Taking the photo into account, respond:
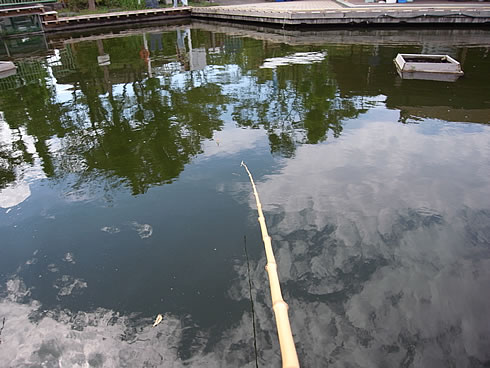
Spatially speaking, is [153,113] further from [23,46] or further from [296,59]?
[23,46]

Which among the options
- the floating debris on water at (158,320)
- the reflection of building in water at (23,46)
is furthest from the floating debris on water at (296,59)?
the reflection of building in water at (23,46)

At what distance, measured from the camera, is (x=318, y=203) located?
532 centimetres

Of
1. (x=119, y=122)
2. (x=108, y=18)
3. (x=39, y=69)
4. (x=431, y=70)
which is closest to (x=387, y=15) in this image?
(x=431, y=70)

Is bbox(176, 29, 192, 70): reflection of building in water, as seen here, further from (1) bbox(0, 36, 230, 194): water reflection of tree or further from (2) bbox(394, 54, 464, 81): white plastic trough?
(2) bbox(394, 54, 464, 81): white plastic trough

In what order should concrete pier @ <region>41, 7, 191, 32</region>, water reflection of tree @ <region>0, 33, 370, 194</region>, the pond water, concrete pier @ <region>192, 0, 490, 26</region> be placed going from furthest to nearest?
concrete pier @ <region>41, 7, 191, 32</region>
concrete pier @ <region>192, 0, 490, 26</region>
water reflection of tree @ <region>0, 33, 370, 194</region>
the pond water

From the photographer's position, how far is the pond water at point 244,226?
3.46m

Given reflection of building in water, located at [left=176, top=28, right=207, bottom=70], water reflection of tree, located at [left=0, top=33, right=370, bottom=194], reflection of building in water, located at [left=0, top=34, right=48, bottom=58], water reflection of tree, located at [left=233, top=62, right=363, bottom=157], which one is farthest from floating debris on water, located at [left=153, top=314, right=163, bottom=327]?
reflection of building in water, located at [left=0, top=34, right=48, bottom=58]

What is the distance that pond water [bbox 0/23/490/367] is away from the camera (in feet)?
11.3

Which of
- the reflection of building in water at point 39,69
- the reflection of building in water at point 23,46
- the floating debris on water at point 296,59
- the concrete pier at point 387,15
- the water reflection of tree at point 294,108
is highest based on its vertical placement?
the concrete pier at point 387,15

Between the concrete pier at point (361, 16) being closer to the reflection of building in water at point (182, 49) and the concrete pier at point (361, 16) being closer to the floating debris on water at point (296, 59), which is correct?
the reflection of building in water at point (182, 49)

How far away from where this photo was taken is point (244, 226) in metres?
4.89

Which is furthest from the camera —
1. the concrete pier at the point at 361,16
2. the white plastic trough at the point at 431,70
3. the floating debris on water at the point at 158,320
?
the concrete pier at the point at 361,16

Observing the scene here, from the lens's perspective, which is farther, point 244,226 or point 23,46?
point 23,46

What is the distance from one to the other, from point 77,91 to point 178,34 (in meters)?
13.9
